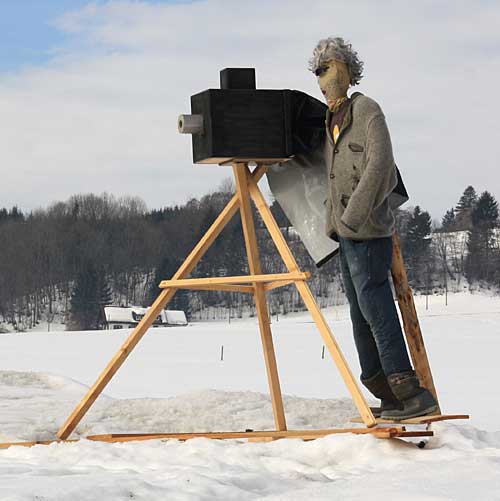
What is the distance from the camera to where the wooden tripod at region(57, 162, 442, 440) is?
5.55 metres

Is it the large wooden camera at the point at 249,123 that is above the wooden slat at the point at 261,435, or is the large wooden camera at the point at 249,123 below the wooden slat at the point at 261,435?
above

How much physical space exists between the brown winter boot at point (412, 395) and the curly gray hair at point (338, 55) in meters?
1.61

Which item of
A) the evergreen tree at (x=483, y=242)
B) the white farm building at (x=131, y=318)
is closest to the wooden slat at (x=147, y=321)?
the white farm building at (x=131, y=318)

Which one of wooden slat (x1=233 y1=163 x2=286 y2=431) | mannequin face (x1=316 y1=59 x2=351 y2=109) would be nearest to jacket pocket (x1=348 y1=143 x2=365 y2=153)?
mannequin face (x1=316 y1=59 x2=351 y2=109)

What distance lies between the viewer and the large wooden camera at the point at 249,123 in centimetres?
568

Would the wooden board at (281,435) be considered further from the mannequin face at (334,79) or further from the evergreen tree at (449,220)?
the evergreen tree at (449,220)

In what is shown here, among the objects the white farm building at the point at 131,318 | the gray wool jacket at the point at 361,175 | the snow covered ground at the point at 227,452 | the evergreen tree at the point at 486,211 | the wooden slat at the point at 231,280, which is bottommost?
the white farm building at the point at 131,318

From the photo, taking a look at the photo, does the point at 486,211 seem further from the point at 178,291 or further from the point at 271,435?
the point at 271,435

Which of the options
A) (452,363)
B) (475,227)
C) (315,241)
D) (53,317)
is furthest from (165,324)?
(315,241)

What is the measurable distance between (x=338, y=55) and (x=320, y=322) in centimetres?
142

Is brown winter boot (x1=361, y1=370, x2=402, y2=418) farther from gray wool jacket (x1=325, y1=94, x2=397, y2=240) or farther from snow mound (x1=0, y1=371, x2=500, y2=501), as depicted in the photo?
gray wool jacket (x1=325, y1=94, x2=397, y2=240)

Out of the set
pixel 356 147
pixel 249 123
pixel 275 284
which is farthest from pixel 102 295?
pixel 356 147

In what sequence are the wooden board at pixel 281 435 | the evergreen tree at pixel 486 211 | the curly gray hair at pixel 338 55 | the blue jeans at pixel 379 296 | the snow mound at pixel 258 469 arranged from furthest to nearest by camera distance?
the evergreen tree at pixel 486 211
the curly gray hair at pixel 338 55
the blue jeans at pixel 379 296
the wooden board at pixel 281 435
the snow mound at pixel 258 469

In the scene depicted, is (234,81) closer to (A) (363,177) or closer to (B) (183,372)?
(A) (363,177)
